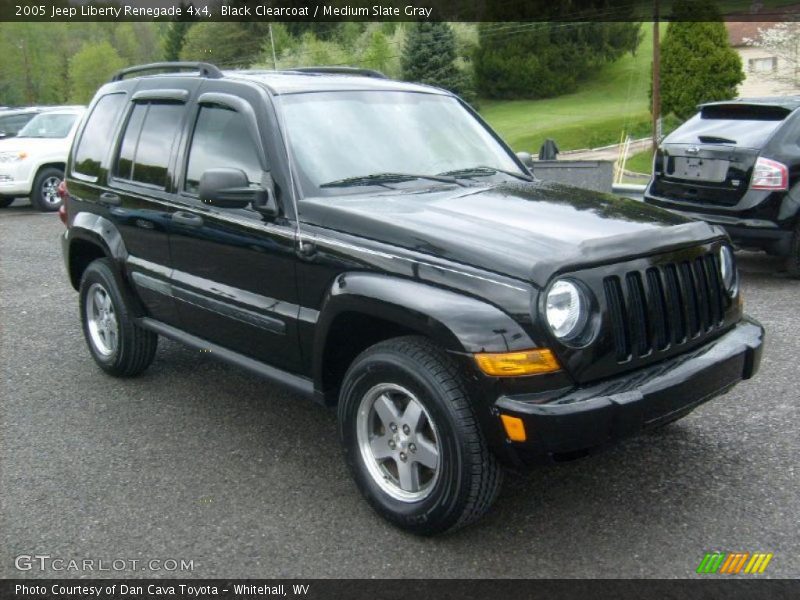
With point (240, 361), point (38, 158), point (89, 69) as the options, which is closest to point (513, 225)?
Answer: point (240, 361)

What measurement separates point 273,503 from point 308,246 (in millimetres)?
1201

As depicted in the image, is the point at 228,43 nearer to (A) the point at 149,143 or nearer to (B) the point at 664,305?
(A) the point at 149,143

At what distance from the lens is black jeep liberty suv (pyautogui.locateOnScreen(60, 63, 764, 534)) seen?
10.4 feet

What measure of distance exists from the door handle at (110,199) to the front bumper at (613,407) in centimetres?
315

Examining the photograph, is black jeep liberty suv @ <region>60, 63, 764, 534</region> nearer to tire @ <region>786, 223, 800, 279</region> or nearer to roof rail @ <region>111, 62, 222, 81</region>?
roof rail @ <region>111, 62, 222, 81</region>

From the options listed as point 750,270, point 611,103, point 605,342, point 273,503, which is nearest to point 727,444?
point 605,342

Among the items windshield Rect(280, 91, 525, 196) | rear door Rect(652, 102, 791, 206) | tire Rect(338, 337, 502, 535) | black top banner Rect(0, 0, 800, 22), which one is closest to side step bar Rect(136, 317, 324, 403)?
tire Rect(338, 337, 502, 535)

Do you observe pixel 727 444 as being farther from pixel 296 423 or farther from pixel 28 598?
pixel 28 598

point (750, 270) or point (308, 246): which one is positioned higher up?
point (308, 246)

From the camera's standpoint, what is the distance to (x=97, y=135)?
5680 mm

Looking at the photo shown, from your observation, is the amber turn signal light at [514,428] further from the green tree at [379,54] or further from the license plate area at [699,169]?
the green tree at [379,54]

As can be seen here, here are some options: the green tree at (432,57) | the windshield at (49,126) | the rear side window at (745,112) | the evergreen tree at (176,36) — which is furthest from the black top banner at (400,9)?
the rear side window at (745,112)

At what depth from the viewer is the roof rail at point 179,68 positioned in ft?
15.5

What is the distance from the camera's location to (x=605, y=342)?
322cm
